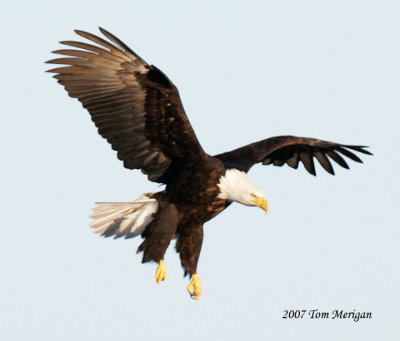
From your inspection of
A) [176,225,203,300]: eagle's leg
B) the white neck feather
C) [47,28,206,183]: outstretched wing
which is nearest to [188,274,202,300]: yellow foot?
[176,225,203,300]: eagle's leg

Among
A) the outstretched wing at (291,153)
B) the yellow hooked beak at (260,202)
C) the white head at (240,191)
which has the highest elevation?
the outstretched wing at (291,153)

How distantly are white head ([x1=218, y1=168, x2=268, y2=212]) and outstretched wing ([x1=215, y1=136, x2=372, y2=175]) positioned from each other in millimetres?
264

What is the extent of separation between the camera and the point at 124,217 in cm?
1011

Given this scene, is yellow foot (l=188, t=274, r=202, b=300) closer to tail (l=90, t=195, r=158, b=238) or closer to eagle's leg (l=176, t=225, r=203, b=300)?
eagle's leg (l=176, t=225, r=203, b=300)

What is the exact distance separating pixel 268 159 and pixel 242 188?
7.21 feet

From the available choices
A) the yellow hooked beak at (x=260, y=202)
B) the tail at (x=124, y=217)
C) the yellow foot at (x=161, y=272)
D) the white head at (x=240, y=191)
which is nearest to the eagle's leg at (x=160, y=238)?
the yellow foot at (x=161, y=272)

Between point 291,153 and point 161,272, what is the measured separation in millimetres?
2746

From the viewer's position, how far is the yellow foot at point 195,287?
9969 mm

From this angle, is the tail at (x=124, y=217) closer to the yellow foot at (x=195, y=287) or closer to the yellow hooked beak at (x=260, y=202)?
the yellow foot at (x=195, y=287)

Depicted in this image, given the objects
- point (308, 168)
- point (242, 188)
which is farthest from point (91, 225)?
point (308, 168)

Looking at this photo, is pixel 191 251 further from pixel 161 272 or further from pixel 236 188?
pixel 236 188

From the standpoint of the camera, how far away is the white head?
30.9 feet

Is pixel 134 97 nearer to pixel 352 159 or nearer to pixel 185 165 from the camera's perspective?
pixel 185 165

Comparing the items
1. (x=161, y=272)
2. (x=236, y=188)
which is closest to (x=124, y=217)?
(x=161, y=272)
